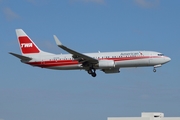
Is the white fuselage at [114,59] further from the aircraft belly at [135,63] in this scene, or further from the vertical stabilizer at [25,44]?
the vertical stabilizer at [25,44]

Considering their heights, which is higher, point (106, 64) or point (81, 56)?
point (81, 56)

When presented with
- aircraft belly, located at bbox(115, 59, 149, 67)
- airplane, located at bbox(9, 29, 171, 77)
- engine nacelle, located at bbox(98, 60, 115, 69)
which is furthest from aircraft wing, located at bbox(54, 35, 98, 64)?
aircraft belly, located at bbox(115, 59, 149, 67)

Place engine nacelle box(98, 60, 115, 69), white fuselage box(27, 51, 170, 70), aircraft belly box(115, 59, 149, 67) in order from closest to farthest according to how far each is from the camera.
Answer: aircraft belly box(115, 59, 149, 67)
white fuselage box(27, 51, 170, 70)
engine nacelle box(98, 60, 115, 69)

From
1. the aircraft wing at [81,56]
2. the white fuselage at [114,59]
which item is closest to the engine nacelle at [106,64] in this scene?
the white fuselage at [114,59]

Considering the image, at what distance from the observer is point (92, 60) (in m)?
88.9

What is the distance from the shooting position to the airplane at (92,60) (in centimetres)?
8738

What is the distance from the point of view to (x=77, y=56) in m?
89.1

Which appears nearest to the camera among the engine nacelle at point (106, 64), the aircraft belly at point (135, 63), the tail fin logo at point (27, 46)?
the aircraft belly at point (135, 63)

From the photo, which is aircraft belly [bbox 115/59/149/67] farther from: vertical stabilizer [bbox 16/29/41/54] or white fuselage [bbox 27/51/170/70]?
vertical stabilizer [bbox 16/29/41/54]

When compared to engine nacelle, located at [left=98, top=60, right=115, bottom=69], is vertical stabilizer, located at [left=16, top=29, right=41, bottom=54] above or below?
above

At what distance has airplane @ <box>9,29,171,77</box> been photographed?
8738cm

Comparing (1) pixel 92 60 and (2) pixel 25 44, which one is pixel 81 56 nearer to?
(1) pixel 92 60

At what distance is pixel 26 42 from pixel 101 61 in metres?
17.1

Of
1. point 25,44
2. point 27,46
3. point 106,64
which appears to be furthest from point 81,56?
point 25,44
